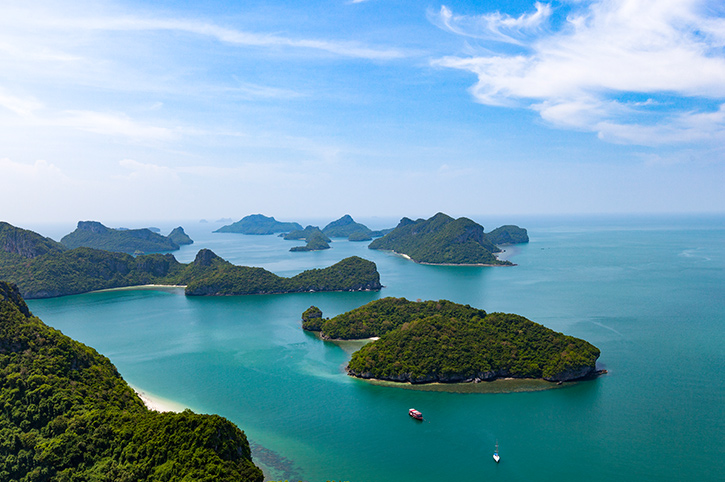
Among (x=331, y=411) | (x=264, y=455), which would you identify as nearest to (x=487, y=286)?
(x=331, y=411)

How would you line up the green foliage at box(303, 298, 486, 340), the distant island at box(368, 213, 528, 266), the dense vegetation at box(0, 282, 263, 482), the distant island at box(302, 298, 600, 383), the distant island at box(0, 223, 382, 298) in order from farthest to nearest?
the distant island at box(368, 213, 528, 266) → the distant island at box(0, 223, 382, 298) → the green foliage at box(303, 298, 486, 340) → the distant island at box(302, 298, 600, 383) → the dense vegetation at box(0, 282, 263, 482)

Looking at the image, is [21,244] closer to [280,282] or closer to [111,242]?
[280,282]

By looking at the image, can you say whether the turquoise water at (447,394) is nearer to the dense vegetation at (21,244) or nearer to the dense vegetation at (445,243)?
the dense vegetation at (21,244)

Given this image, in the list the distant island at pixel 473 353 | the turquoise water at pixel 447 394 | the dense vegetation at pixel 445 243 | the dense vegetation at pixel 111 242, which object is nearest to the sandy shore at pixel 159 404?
the turquoise water at pixel 447 394

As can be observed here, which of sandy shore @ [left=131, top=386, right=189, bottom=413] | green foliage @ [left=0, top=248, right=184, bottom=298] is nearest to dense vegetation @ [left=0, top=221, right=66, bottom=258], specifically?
green foliage @ [left=0, top=248, right=184, bottom=298]

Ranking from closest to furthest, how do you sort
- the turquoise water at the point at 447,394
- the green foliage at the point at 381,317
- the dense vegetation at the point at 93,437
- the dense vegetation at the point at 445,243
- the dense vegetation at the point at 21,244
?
the dense vegetation at the point at 93,437 < the turquoise water at the point at 447,394 < the green foliage at the point at 381,317 < the dense vegetation at the point at 21,244 < the dense vegetation at the point at 445,243

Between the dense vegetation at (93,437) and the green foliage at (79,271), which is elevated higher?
the green foliage at (79,271)

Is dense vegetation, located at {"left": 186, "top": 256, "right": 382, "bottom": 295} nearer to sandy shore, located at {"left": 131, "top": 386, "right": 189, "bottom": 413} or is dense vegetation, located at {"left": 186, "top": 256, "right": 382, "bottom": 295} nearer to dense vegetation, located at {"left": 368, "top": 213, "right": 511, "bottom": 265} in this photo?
dense vegetation, located at {"left": 368, "top": 213, "right": 511, "bottom": 265}
